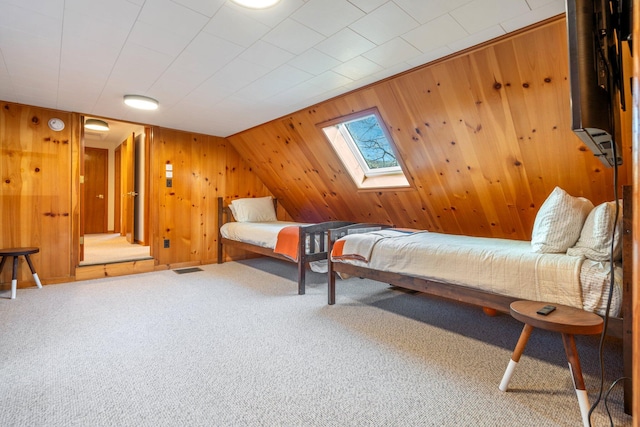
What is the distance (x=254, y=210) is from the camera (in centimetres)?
482

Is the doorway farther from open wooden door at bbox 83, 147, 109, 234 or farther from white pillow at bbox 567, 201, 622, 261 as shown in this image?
white pillow at bbox 567, 201, 622, 261

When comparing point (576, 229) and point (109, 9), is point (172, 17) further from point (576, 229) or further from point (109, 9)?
point (576, 229)

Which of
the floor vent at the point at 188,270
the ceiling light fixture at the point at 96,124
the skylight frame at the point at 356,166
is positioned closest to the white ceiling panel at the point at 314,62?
the skylight frame at the point at 356,166

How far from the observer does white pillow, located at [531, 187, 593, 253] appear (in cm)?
180

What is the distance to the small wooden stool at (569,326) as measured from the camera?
130 centimetres

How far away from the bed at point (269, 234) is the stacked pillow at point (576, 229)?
6.62ft

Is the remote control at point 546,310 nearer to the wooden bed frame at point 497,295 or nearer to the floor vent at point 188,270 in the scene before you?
the wooden bed frame at point 497,295

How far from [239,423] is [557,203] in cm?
210

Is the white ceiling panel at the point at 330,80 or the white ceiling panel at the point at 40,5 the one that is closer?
the white ceiling panel at the point at 40,5

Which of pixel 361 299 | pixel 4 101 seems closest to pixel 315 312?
pixel 361 299

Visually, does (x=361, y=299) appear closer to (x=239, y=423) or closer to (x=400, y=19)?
(x=239, y=423)

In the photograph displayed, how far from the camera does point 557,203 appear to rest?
6.26 feet

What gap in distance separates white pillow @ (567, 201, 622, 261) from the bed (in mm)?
2194

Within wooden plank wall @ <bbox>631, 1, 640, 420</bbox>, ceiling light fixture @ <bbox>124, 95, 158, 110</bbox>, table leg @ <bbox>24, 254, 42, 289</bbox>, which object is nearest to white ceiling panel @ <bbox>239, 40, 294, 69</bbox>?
ceiling light fixture @ <bbox>124, 95, 158, 110</bbox>
